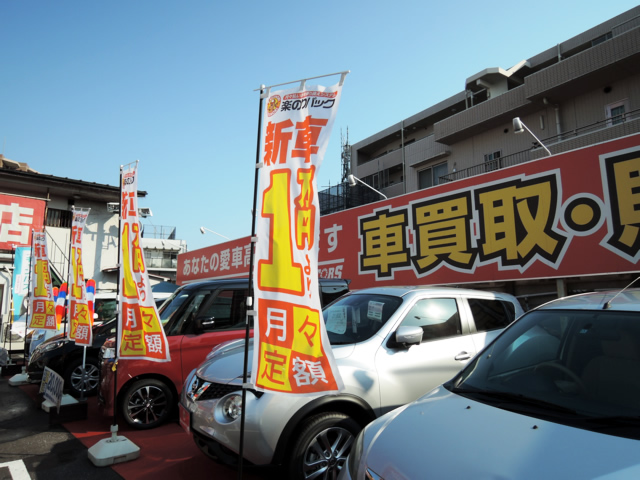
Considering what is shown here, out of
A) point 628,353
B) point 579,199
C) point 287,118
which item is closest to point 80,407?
point 287,118

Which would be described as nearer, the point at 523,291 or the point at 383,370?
the point at 383,370

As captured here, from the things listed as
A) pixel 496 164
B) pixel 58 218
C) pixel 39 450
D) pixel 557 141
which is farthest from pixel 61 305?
pixel 557 141

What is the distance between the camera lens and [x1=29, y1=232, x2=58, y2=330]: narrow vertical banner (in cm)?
862

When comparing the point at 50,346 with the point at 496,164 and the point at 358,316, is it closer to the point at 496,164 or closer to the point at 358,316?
the point at 358,316

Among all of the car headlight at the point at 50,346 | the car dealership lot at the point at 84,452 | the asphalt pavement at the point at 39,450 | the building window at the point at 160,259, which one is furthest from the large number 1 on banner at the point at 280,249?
the building window at the point at 160,259

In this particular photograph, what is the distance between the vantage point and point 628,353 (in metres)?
2.12

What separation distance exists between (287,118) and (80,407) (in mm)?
5120

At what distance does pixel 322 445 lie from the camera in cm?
307

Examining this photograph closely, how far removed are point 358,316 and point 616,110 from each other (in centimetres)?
1474

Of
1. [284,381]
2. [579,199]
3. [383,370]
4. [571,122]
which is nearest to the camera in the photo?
[284,381]

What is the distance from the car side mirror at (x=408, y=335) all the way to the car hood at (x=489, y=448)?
112cm

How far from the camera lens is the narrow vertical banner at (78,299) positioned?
19.6ft

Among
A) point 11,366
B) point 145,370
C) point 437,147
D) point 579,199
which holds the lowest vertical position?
point 11,366

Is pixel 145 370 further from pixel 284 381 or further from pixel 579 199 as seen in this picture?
pixel 579 199
